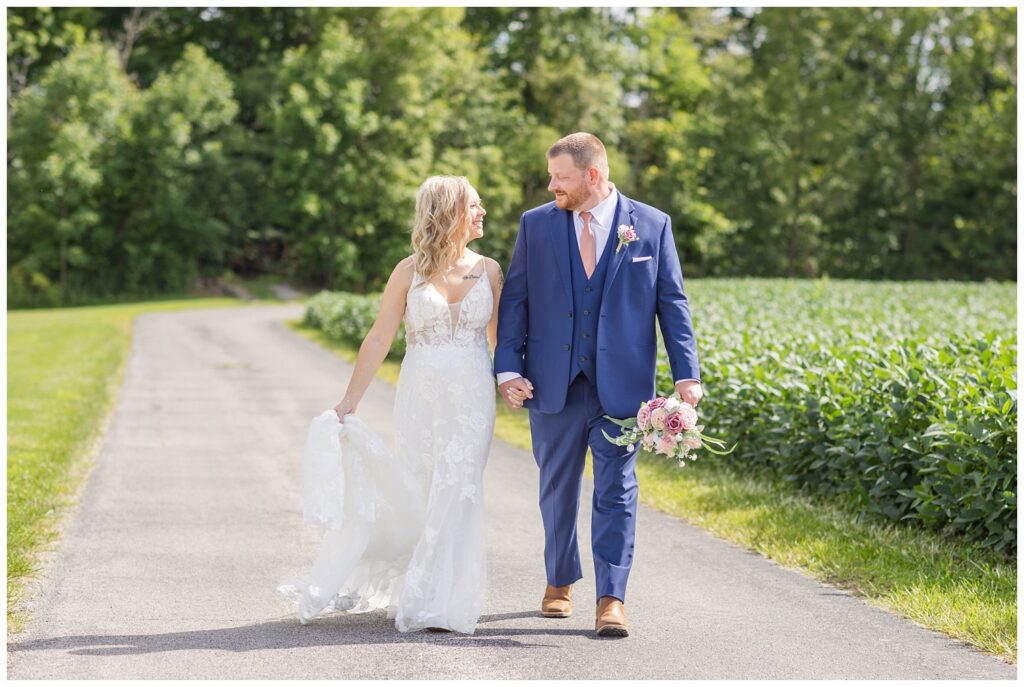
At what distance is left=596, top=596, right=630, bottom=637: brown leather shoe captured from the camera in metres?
5.01

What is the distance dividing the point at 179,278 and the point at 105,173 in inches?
177

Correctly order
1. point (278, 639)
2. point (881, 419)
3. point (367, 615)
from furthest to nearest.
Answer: point (881, 419), point (367, 615), point (278, 639)

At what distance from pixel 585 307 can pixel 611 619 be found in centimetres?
136

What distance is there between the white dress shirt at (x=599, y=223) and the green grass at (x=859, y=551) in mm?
2111

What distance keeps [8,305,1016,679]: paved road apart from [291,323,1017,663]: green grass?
0.51ft

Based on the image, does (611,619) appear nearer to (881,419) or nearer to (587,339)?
(587,339)

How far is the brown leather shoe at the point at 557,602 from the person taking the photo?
538cm

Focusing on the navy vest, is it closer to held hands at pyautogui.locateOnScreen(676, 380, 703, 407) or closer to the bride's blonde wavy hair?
held hands at pyautogui.locateOnScreen(676, 380, 703, 407)

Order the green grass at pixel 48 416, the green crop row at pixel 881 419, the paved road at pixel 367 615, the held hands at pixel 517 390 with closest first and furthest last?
the paved road at pixel 367 615
the held hands at pixel 517 390
the green crop row at pixel 881 419
the green grass at pixel 48 416

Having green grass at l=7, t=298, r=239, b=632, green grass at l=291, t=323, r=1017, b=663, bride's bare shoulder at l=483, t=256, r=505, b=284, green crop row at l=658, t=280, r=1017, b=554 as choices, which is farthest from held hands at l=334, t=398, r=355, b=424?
green crop row at l=658, t=280, r=1017, b=554

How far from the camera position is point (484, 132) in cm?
4753

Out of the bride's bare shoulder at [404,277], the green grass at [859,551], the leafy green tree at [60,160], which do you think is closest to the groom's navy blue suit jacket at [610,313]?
the bride's bare shoulder at [404,277]

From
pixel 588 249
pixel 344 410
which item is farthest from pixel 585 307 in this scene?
pixel 344 410

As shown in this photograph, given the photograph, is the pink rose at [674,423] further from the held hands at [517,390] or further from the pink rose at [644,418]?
the held hands at [517,390]
